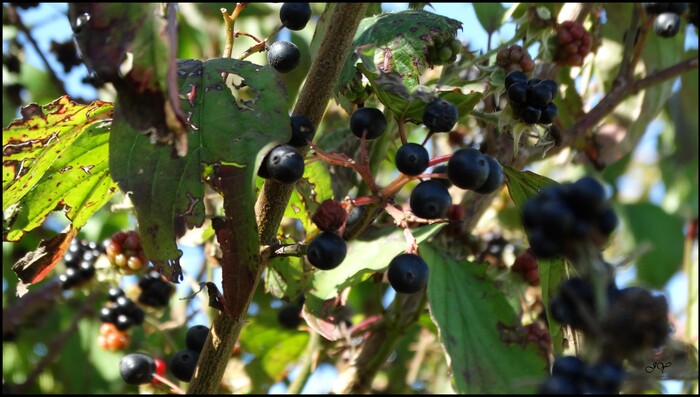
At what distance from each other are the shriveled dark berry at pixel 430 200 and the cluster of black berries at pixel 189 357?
0.49 meters

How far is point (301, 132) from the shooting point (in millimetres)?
1166

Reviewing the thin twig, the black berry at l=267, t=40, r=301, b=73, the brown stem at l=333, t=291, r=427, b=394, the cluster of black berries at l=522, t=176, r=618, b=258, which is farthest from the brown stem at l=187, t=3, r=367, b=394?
the thin twig

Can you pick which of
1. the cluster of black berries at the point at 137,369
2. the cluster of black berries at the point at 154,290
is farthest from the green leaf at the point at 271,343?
the cluster of black berries at the point at 137,369

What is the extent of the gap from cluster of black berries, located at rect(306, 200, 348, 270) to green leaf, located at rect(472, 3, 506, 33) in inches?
38.4

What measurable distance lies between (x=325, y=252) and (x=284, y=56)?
A: 1.20 ft

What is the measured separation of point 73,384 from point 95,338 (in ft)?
0.63

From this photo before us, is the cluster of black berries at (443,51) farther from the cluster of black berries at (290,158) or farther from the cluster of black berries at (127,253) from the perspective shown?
the cluster of black berries at (127,253)

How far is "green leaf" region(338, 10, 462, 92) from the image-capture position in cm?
133

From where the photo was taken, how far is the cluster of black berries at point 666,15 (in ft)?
6.20

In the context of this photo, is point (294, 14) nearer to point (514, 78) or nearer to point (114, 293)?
point (514, 78)

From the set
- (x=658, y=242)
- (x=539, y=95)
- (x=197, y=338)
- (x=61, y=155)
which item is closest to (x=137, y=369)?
(x=197, y=338)

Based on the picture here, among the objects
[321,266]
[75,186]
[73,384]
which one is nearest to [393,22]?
[321,266]

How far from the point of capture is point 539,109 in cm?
130

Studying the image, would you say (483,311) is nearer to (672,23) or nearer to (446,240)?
(446,240)
